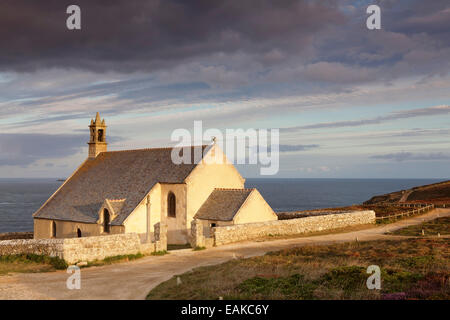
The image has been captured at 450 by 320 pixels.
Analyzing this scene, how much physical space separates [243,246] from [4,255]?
13.8 metres

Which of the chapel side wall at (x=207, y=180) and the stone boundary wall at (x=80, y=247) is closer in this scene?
the stone boundary wall at (x=80, y=247)

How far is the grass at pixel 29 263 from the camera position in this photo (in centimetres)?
2122

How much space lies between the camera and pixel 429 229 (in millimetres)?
35688

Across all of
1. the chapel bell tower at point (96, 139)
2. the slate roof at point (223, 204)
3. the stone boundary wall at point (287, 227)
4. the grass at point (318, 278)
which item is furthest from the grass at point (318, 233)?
the chapel bell tower at point (96, 139)

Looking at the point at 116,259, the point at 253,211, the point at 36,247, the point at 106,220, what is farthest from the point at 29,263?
the point at 253,211

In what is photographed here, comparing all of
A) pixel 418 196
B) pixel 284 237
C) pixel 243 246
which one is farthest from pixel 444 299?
pixel 418 196

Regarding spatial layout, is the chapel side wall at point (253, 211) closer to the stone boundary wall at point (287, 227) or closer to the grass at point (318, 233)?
the stone boundary wall at point (287, 227)

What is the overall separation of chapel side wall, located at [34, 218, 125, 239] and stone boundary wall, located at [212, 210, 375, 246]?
343 inches

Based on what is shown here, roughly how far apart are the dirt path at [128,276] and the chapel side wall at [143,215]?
8.33 metres

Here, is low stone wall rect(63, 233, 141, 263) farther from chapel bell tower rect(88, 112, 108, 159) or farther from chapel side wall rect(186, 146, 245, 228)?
chapel bell tower rect(88, 112, 108, 159)

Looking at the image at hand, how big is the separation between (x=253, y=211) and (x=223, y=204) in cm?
244

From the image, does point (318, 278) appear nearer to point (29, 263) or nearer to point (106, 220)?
point (29, 263)

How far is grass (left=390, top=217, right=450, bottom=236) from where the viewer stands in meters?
33.7
